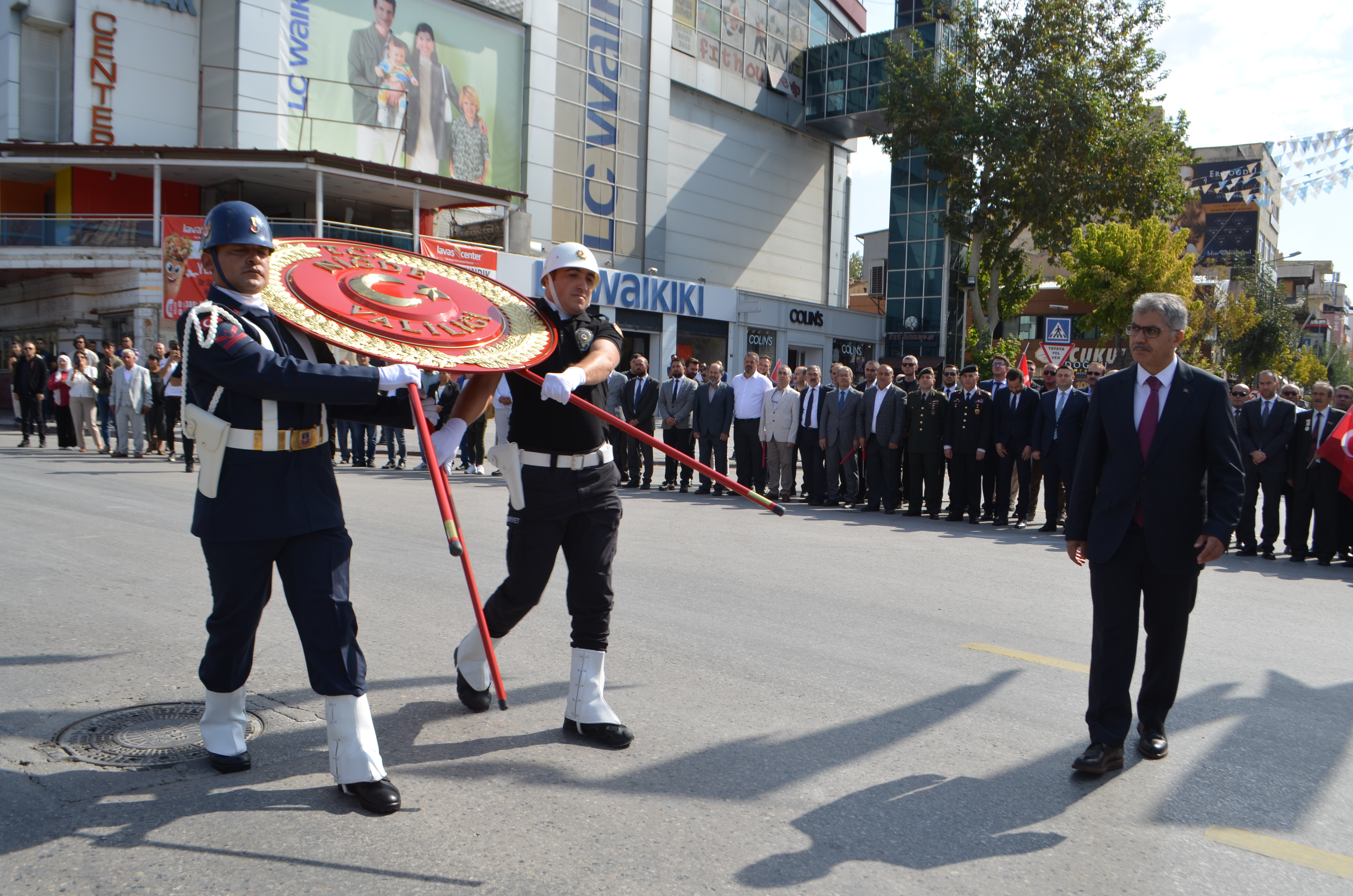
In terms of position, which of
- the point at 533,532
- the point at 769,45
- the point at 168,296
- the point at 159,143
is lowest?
the point at 533,532

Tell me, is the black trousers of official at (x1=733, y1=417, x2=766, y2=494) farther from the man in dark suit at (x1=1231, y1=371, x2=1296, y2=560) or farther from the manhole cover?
the manhole cover

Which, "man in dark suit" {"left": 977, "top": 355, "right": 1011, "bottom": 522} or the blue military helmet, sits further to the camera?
"man in dark suit" {"left": 977, "top": 355, "right": 1011, "bottom": 522}

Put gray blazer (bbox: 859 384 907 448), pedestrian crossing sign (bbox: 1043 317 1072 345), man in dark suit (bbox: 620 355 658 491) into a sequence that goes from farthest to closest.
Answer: pedestrian crossing sign (bbox: 1043 317 1072 345), man in dark suit (bbox: 620 355 658 491), gray blazer (bbox: 859 384 907 448)

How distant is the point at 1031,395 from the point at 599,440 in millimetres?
9492

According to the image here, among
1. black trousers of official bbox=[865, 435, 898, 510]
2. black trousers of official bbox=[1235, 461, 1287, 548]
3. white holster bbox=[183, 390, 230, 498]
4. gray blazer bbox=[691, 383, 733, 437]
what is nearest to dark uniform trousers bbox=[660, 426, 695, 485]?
gray blazer bbox=[691, 383, 733, 437]

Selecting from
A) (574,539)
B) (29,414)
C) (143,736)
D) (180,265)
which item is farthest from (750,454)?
(180,265)

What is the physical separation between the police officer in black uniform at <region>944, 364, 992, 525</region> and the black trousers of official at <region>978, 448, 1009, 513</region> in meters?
0.09

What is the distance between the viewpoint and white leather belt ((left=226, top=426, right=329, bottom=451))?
11.2ft

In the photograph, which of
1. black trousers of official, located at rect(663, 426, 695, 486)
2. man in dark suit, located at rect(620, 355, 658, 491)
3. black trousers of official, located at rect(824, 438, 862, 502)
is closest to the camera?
black trousers of official, located at rect(824, 438, 862, 502)

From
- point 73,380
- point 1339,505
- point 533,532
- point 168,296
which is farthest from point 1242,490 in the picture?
point 168,296

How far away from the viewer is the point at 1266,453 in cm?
1090

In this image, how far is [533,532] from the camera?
4.12 meters

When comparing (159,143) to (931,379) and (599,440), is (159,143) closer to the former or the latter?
(931,379)

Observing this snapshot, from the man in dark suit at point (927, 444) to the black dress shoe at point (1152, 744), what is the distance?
8.74m
